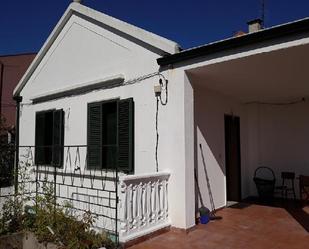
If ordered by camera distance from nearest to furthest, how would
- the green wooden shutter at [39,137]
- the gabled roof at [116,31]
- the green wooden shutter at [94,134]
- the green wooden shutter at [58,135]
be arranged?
the gabled roof at [116,31], the green wooden shutter at [94,134], the green wooden shutter at [58,135], the green wooden shutter at [39,137]

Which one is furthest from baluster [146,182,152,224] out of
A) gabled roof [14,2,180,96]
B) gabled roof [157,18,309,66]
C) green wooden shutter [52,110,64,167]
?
green wooden shutter [52,110,64,167]

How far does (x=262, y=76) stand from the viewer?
21.8 feet

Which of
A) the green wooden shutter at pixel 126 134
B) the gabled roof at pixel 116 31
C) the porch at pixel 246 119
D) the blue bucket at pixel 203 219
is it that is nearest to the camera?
the porch at pixel 246 119

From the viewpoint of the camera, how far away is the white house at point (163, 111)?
18.5 feet

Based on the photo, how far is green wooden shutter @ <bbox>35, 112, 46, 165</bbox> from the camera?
31.7ft

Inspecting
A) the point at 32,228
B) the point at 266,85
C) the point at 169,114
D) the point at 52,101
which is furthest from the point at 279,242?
the point at 52,101

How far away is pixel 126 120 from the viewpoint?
702 centimetres

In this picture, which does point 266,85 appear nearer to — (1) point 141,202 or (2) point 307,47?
(2) point 307,47

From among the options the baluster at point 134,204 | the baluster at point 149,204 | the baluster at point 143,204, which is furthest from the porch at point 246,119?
the baluster at point 134,204

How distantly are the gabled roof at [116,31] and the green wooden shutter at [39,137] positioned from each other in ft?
6.23

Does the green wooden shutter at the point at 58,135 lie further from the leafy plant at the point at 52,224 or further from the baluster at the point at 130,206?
the baluster at the point at 130,206

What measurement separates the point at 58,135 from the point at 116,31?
341cm

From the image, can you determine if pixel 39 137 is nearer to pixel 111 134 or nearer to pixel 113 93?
pixel 111 134

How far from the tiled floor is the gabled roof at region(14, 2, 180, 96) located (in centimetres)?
343
